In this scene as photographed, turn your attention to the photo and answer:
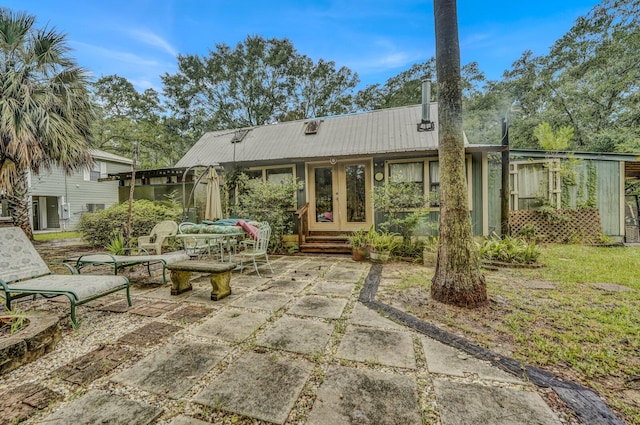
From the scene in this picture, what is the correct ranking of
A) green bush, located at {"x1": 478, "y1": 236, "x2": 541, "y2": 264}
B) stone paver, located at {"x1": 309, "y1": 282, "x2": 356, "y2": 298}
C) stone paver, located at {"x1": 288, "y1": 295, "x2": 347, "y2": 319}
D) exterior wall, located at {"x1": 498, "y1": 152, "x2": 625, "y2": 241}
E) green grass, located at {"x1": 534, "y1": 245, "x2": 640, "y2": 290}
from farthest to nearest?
exterior wall, located at {"x1": 498, "y1": 152, "x2": 625, "y2": 241}, green bush, located at {"x1": 478, "y1": 236, "x2": 541, "y2": 264}, green grass, located at {"x1": 534, "y1": 245, "x2": 640, "y2": 290}, stone paver, located at {"x1": 309, "y1": 282, "x2": 356, "y2": 298}, stone paver, located at {"x1": 288, "y1": 295, "x2": 347, "y2": 319}

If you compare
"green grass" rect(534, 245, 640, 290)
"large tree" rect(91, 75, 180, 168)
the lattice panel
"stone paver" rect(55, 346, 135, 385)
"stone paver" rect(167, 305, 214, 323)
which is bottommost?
"stone paver" rect(167, 305, 214, 323)

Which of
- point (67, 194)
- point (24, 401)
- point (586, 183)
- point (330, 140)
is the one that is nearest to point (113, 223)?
point (330, 140)

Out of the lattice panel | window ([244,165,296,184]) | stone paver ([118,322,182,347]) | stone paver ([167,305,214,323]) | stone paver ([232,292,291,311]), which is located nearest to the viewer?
stone paver ([118,322,182,347])

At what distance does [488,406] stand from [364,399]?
0.75m

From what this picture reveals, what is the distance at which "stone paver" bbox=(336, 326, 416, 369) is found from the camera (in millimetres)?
2176

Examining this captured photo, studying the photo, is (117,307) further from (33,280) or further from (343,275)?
(343,275)

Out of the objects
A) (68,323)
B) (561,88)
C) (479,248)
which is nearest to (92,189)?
(68,323)

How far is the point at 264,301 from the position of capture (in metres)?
3.61

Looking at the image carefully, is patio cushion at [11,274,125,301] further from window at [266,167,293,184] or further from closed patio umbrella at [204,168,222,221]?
window at [266,167,293,184]

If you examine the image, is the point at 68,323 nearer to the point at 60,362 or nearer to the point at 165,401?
the point at 60,362

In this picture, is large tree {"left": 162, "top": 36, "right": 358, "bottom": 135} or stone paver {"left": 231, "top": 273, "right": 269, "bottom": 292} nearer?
stone paver {"left": 231, "top": 273, "right": 269, "bottom": 292}

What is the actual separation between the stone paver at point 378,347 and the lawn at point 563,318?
599 millimetres

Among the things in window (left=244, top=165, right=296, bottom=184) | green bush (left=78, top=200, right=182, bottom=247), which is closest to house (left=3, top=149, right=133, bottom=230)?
green bush (left=78, top=200, right=182, bottom=247)

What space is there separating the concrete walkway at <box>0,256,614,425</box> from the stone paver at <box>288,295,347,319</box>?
55 millimetres
